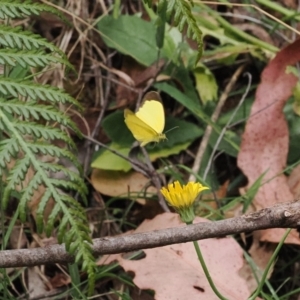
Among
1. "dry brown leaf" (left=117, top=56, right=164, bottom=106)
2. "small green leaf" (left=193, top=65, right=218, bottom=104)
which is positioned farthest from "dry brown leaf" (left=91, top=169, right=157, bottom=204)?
"small green leaf" (left=193, top=65, right=218, bottom=104)

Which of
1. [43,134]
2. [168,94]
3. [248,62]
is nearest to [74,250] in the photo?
[43,134]

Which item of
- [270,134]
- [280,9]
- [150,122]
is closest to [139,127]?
[150,122]

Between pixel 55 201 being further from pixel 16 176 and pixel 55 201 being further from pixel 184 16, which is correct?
pixel 184 16

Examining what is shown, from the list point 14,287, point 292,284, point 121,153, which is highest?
point 121,153

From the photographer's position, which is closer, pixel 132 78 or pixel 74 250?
pixel 74 250

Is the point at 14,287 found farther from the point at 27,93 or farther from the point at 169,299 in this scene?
the point at 27,93

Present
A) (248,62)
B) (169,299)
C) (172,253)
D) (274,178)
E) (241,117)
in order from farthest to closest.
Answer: (248,62), (241,117), (274,178), (172,253), (169,299)

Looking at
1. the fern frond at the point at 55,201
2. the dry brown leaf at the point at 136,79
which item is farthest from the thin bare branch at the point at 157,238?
the dry brown leaf at the point at 136,79

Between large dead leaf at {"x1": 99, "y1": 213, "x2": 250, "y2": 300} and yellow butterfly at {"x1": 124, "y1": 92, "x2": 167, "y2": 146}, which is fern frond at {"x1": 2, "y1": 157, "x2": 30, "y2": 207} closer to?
yellow butterfly at {"x1": 124, "y1": 92, "x2": 167, "y2": 146}
